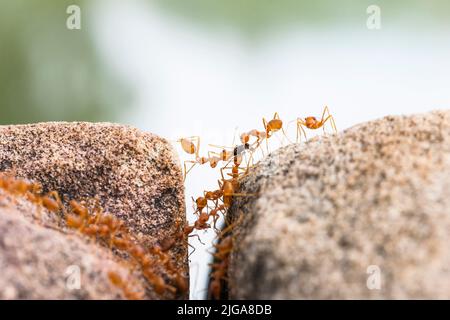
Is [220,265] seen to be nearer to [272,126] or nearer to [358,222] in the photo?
[358,222]

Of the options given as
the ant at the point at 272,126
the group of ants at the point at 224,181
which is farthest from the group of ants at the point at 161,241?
the ant at the point at 272,126

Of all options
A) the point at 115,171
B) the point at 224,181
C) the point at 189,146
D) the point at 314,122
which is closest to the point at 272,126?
the point at 314,122

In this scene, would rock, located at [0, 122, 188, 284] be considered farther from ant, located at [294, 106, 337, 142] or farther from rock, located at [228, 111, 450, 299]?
ant, located at [294, 106, 337, 142]

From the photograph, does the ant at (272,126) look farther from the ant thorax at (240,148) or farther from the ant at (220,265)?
the ant at (220,265)

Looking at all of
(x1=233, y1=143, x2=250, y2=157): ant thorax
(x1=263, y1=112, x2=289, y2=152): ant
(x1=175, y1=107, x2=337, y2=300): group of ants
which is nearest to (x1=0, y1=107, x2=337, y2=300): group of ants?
(x1=175, y1=107, x2=337, y2=300): group of ants

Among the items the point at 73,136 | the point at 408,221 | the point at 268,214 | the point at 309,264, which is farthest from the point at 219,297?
the point at 73,136

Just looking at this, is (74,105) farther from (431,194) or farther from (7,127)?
(431,194)
